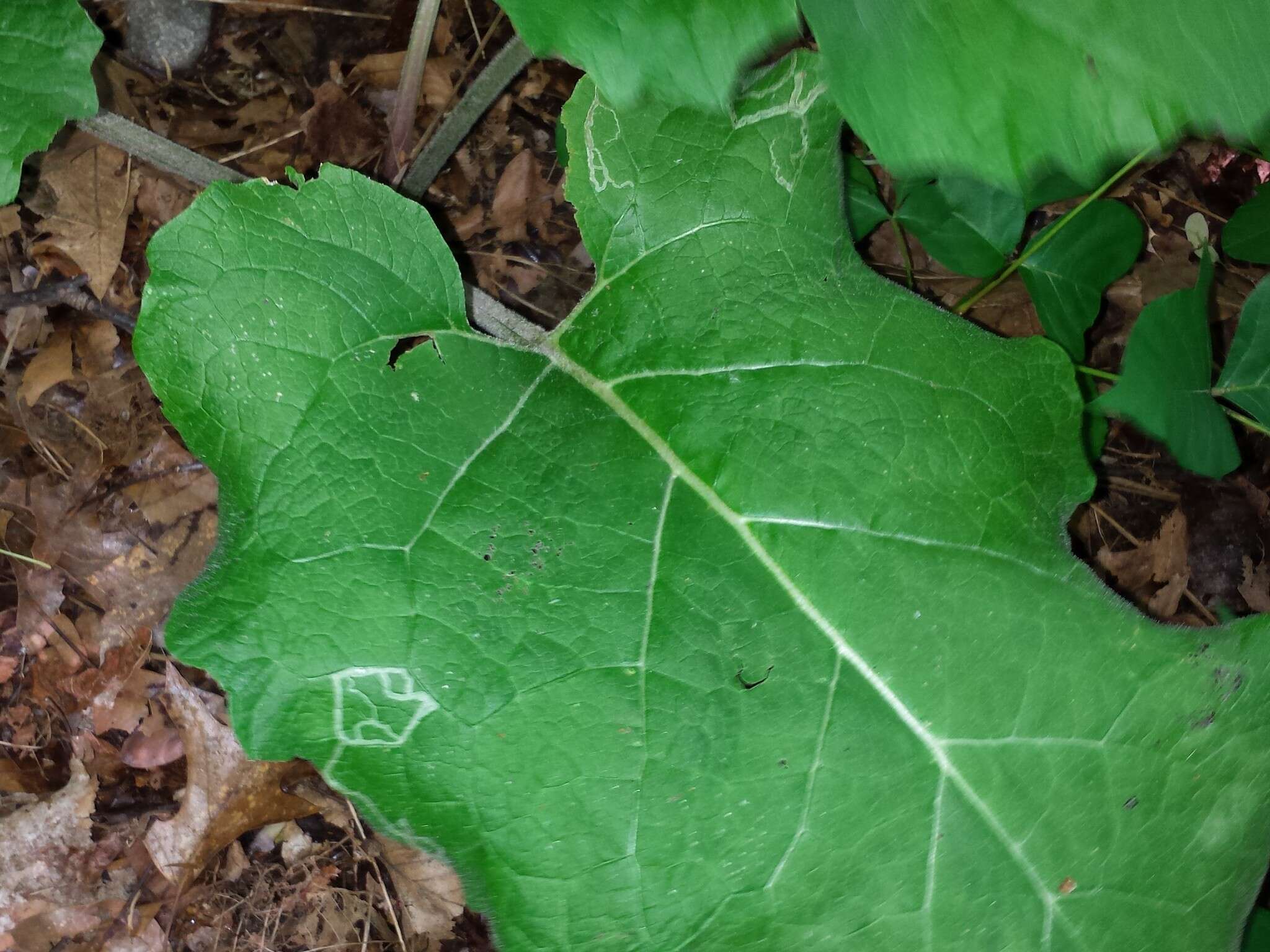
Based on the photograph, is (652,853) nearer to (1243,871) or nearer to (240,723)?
(240,723)

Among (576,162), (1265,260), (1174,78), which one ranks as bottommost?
(1265,260)

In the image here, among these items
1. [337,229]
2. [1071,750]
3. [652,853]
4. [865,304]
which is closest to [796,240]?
[865,304]

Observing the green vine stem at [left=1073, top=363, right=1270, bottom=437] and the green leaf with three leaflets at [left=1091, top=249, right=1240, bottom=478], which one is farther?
the green vine stem at [left=1073, top=363, right=1270, bottom=437]

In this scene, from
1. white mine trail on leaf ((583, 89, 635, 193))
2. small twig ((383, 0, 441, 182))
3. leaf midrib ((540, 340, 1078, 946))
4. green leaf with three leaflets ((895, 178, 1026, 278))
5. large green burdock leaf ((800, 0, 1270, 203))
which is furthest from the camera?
green leaf with three leaflets ((895, 178, 1026, 278))

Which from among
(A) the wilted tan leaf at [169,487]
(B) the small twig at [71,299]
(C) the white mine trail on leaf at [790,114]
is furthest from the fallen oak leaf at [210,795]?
(C) the white mine trail on leaf at [790,114]

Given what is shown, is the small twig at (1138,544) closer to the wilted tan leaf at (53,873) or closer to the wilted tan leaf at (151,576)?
the wilted tan leaf at (151,576)

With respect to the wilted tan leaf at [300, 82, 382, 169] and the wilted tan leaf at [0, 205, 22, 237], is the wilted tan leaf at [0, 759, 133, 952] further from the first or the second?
the wilted tan leaf at [300, 82, 382, 169]

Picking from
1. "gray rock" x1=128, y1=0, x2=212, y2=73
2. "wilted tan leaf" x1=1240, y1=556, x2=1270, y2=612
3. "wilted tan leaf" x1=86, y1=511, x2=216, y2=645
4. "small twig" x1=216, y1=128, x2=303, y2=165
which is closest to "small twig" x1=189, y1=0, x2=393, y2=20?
"gray rock" x1=128, y1=0, x2=212, y2=73
